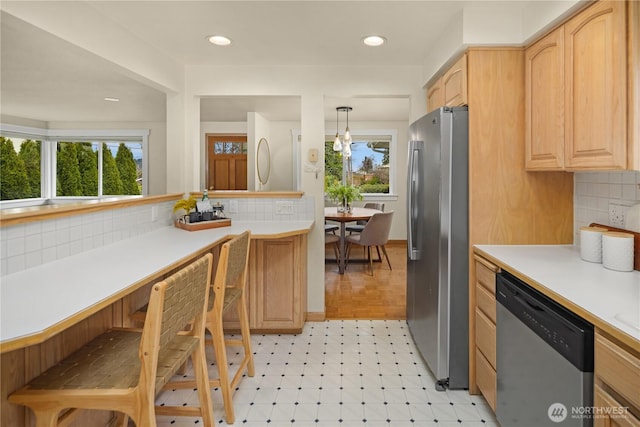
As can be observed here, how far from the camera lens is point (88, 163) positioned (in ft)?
21.9

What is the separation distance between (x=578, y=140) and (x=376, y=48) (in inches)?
60.5

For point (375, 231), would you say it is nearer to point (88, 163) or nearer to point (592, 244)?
point (592, 244)

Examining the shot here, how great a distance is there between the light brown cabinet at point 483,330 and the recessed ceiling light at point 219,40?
2161 mm

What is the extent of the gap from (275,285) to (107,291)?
169cm

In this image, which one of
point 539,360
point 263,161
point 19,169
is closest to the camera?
point 539,360

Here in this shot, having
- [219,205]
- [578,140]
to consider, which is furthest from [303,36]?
[578,140]

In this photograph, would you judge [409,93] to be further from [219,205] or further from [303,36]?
[219,205]

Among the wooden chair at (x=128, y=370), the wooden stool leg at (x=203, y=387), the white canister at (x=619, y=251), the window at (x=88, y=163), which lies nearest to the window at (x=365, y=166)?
the window at (x=88, y=163)

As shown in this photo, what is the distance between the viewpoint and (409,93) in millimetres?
3076

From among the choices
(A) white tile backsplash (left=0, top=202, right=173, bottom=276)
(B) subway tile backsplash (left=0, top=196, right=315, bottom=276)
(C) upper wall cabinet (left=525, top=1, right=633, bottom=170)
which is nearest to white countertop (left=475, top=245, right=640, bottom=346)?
(C) upper wall cabinet (left=525, top=1, right=633, bottom=170)

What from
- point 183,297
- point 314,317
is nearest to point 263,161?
point 314,317

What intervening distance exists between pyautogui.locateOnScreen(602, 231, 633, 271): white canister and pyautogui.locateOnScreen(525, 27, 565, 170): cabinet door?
40 cm

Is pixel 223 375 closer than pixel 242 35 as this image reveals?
Yes

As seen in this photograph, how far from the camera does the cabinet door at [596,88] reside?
1417 millimetres
